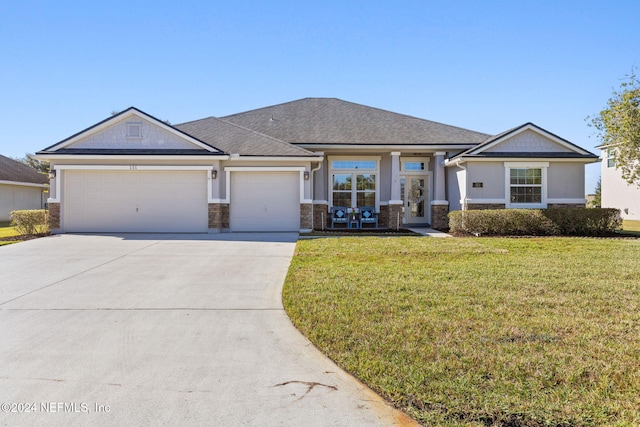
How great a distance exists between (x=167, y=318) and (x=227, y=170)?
11.0 metres

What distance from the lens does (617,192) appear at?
27.0m

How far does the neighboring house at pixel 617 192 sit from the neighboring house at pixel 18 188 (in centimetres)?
3473

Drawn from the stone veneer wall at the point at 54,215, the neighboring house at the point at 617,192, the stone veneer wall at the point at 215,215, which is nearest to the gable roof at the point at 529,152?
the stone veneer wall at the point at 215,215

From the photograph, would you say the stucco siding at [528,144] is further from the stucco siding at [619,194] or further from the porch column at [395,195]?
the stucco siding at [619,194]

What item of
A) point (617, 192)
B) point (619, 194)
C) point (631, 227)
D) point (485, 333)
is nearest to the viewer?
point (485, 333)

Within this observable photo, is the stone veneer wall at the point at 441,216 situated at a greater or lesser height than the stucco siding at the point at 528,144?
lesser

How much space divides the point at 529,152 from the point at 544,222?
348 cm

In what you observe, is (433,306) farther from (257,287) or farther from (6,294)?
(6,294)

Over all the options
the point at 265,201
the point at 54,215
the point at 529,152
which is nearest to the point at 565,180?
the point at 529,152

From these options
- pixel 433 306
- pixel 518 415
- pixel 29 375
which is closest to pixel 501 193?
pixel 433 306

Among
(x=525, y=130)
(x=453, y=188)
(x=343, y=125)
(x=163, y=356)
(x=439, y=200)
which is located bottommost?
(x=163, y=356)

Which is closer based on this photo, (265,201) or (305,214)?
(305,214)

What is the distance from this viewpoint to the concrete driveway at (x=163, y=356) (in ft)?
10.8

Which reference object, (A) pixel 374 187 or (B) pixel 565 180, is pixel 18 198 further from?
(B) pixel 565 180
